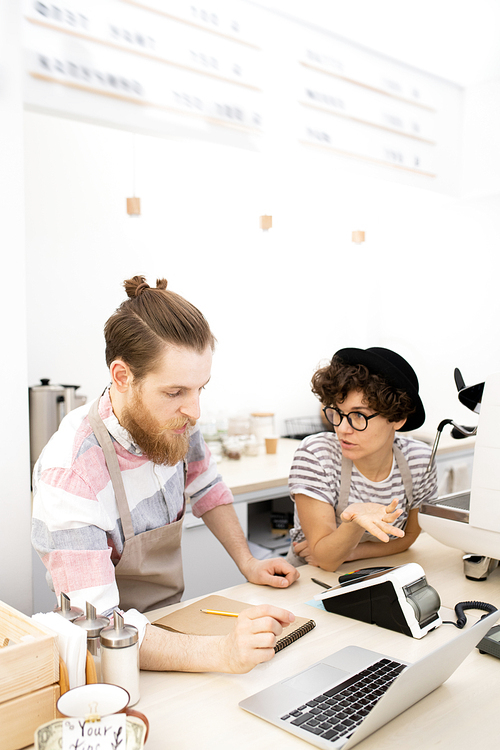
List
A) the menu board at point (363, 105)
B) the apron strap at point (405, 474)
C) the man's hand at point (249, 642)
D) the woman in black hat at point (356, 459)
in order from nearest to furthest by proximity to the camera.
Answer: the man's hand at point (249, 642)
the woman in black hat at point (356, 459)
the apron strap at point (405, 474)
the menu board at point (363, 105)

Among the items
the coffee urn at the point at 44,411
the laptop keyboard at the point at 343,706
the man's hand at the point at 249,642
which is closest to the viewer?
the laptop keyboard at the point at 343,706

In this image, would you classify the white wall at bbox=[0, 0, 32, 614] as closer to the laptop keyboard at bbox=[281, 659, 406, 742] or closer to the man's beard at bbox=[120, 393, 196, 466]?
the man's beard at bbox=[120, 393, 196, 466]

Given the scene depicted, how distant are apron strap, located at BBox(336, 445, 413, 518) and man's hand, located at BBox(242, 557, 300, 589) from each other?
0.28 metres

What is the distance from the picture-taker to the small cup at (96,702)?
924 millimetres

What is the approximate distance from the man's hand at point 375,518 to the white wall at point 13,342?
847mm

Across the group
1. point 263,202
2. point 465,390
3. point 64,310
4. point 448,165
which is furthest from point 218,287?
point 465,390

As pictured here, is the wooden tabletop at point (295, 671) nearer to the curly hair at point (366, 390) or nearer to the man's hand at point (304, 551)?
the man's hand at point (304, 551)

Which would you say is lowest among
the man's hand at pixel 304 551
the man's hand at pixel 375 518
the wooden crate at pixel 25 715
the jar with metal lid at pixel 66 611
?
the man's hand at pixel 304 551

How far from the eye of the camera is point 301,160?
2.20 meters

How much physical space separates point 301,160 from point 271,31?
16.3 inches

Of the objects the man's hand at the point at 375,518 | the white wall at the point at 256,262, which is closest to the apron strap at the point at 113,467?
the man's hand at the point at 375,518

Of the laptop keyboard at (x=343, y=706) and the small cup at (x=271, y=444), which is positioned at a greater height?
the small cup at (x=271, y=444)

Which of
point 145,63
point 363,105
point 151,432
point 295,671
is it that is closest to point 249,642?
point 295,671

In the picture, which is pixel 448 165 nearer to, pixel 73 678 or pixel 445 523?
pixel 445 523
